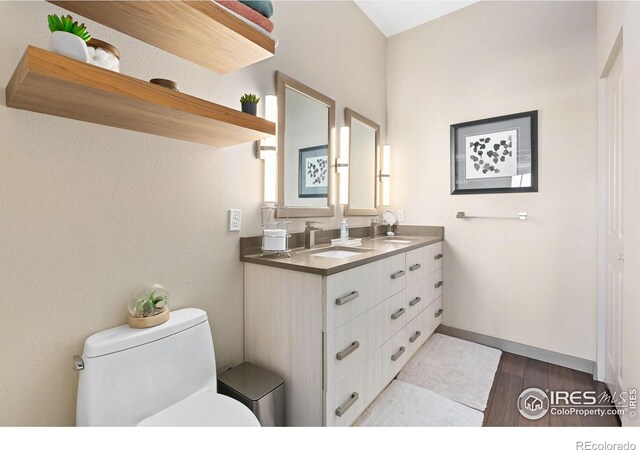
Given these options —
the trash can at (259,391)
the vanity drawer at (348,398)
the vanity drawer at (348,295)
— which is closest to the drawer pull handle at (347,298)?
the vanity drawer at (348,295)

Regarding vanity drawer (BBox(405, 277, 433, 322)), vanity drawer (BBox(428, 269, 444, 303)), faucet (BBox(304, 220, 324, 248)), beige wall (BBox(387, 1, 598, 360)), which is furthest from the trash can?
beige wall (BBox(387, 1, 598, 360))

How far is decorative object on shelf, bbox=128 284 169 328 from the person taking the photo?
43.8 inches

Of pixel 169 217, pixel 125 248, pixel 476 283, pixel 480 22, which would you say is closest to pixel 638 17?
pixel 480 22

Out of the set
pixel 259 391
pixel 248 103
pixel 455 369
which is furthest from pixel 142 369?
pixel 455 369

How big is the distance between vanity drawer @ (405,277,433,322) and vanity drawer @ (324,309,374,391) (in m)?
0.54

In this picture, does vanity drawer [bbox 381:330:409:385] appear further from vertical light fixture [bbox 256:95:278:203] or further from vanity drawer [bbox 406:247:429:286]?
vertical light fixture [bbox 256:95:278:203]

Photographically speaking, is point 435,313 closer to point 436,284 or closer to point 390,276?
point 436,284

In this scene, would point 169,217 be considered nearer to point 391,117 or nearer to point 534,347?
point 391,117

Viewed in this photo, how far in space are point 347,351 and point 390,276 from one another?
56 centimetres

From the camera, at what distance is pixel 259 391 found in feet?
4.18

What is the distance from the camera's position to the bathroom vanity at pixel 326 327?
1.27 meters

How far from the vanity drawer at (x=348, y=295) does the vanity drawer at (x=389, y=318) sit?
109 millimetres

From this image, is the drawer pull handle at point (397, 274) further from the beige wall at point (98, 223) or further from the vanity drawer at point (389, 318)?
the beige wall at point (98, 223)
